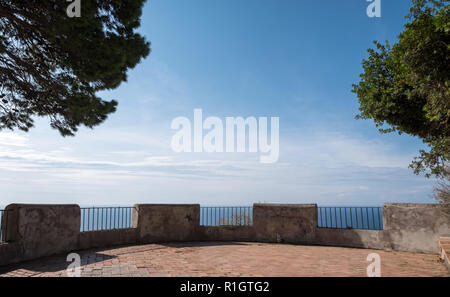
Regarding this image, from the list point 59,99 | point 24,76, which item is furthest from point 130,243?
point 24,76

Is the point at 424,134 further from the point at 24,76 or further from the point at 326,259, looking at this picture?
the point at 24,76

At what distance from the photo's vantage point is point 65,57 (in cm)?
585

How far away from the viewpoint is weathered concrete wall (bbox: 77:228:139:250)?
26.3 ft

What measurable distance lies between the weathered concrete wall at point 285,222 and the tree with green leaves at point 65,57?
20.3 ft

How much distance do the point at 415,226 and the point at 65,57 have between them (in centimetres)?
1003

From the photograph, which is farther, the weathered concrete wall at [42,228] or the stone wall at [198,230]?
the stone wall at [198,230]

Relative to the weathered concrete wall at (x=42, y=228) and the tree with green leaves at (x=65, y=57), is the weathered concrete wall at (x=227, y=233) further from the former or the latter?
the tree with green leaves at (x=65, y=57)

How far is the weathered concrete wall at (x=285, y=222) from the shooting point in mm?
9477

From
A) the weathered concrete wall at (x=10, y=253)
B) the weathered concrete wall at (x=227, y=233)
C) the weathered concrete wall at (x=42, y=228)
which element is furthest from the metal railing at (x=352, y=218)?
the weathered concrete wall at (x=10, y=253)

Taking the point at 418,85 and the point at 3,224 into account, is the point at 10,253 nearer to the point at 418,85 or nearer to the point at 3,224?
the point at 3,224

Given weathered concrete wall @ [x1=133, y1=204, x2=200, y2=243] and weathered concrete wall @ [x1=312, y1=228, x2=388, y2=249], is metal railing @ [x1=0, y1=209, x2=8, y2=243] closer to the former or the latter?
weathered concrete wall @ [x1=133, y1=204, x2=200, y2=243]

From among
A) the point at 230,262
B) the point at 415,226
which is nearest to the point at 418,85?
the point at 415,226

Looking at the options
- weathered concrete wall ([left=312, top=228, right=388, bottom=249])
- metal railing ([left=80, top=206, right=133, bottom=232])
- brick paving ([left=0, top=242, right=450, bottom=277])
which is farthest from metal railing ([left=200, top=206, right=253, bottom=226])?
metal railing ([left=80, top=206, right=133, bottom=232])

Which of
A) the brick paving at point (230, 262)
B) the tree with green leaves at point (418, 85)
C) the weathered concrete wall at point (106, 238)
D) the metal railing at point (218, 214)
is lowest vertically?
the brick paving at point (230, 262)
